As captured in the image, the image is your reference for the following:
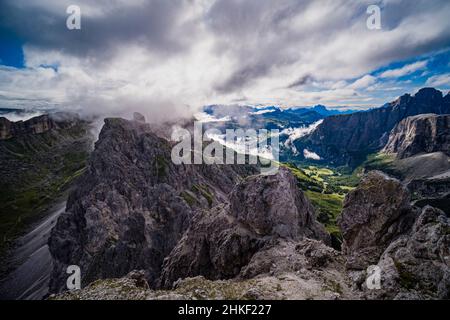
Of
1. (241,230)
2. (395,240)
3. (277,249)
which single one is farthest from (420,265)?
(241,230)

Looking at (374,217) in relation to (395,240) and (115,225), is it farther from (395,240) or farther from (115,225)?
(115,225)

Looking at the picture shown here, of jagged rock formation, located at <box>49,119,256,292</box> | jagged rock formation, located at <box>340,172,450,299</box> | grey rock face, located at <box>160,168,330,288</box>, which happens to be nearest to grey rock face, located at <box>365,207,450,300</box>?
jagged rock formation, located at <box>340,172,450,299</box>

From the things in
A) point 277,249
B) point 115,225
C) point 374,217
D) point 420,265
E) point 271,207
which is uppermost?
point 374,217

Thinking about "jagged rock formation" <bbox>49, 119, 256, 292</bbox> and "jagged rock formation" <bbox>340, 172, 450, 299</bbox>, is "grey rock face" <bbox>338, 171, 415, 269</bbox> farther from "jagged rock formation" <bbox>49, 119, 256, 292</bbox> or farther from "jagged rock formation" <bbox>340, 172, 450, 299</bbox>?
"jagged rock formation" <bbox>49, 119, 256, 292</bbox>
